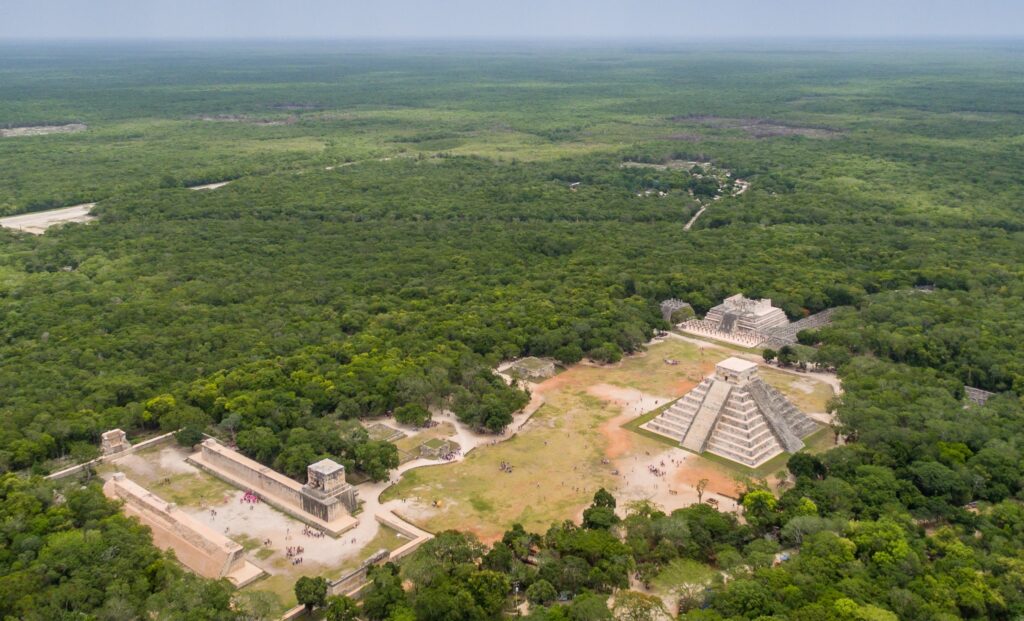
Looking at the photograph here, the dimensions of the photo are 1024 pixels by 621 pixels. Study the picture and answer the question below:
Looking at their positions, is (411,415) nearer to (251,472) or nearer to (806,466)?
(251,472)

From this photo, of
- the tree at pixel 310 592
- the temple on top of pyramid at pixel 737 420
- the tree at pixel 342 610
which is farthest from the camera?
the temple on top of pyramid at pixel 737 420

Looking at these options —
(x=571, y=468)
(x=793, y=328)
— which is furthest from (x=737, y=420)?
(x=793, y=328)

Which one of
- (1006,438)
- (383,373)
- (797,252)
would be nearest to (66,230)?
(383,373)

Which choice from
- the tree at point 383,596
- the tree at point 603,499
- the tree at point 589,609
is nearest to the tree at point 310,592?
the tree at point 383,596

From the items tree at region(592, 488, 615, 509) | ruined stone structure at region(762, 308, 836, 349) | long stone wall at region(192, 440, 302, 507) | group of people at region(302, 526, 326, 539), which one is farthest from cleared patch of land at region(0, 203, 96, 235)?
tree at region(592, 488, 615, 509)

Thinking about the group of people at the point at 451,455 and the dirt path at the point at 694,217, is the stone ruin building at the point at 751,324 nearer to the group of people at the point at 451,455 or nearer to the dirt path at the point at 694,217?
the group of people at the point at 451,455

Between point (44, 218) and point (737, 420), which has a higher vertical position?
point (737, 420)
